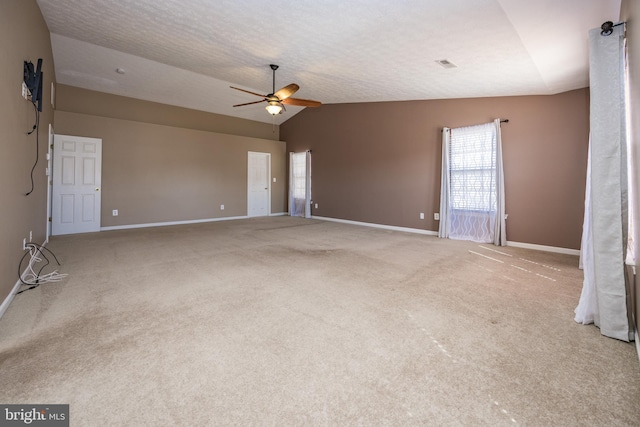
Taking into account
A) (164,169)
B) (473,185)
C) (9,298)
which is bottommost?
(9,298)

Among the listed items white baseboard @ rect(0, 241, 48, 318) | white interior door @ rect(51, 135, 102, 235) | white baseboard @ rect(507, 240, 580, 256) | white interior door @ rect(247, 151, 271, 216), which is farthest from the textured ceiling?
white baseboard @ rect(0, 241, 48, 318)

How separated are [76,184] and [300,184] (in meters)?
5.36

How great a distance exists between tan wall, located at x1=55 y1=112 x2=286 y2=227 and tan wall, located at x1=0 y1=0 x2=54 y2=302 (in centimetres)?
287

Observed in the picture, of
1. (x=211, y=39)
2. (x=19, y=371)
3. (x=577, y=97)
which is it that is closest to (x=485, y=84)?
(x=577, y=97)

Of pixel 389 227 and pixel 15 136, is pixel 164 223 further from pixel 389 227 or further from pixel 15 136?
pixel 389 227

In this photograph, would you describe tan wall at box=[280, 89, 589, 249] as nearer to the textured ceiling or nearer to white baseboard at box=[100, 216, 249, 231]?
the textured ceiling

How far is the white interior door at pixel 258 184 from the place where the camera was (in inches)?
338

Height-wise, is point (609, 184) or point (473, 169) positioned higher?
point (473, 169)

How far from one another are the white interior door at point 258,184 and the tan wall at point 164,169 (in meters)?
0.18

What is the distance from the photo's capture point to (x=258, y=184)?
8.78 metres

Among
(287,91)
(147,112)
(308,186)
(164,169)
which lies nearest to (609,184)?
(287,91)

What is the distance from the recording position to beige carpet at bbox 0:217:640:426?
1282 mm

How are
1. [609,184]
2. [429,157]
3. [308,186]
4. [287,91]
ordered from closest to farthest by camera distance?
[609,184] → [287,91] → [429,157] → [308,186]

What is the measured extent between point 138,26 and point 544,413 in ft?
17.7
